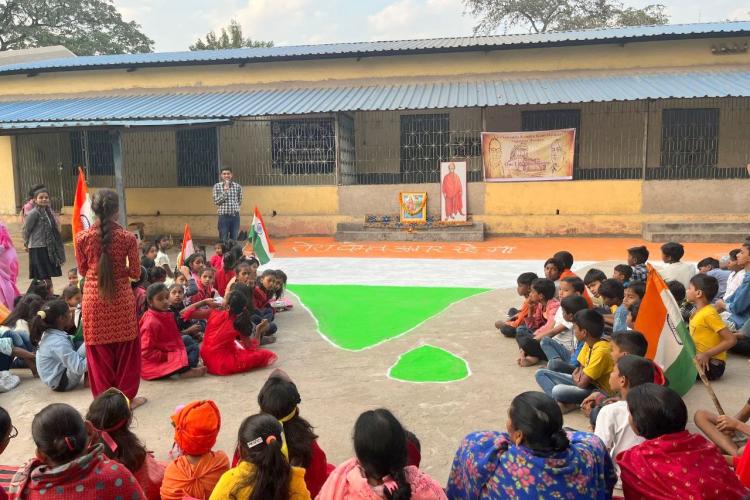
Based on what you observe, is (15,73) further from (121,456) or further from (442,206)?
(121,456)

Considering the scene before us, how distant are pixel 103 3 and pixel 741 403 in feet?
98.4

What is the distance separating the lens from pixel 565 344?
4.86m

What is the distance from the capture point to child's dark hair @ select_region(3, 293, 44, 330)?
524cm

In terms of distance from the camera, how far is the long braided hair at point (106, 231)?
3.85 m

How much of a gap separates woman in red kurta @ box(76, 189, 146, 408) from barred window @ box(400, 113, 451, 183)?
11097 mm

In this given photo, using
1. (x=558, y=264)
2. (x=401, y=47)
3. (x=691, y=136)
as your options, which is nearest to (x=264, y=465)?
(x=558, y=264)

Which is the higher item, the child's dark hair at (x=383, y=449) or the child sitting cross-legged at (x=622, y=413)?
the child's dark hair at (x=383, y=449)

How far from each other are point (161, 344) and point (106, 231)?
1343mm

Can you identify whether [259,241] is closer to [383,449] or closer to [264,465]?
[264,465]

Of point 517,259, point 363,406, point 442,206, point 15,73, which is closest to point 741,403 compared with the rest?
point 363,406

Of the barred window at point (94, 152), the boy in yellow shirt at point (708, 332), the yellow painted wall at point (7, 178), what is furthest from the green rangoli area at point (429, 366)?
the barred window at point (94, 152)

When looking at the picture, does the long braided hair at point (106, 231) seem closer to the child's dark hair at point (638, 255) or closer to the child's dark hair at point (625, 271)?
the child's dark hair at point (625, 271)

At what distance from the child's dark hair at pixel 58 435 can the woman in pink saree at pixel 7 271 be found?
5001 mm

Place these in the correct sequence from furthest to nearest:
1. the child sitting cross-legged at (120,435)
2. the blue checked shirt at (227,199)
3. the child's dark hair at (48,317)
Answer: the blue checked shirt at (227,199)
the child's dark hair at (48,317)
the child sitting cross-legged at (120,435)
